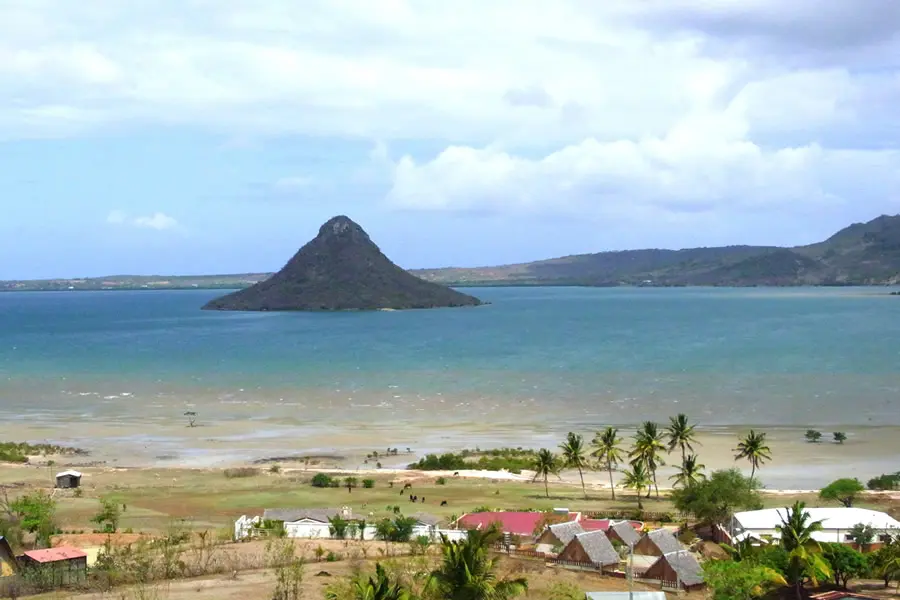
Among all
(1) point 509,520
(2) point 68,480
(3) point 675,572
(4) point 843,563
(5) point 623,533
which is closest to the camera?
(4) point 843,563

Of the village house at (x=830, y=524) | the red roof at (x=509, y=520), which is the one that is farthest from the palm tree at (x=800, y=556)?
the red roof at (x=509, y=520)

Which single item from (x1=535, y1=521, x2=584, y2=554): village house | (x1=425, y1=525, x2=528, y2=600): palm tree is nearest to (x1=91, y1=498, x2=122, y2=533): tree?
(x1=535, y1=521, x2=584, y2=554): village house

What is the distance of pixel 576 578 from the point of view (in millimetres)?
32688

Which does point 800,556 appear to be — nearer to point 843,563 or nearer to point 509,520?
point 843,563

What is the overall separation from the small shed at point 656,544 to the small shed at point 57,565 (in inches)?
765

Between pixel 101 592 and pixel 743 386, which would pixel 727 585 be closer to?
pixel 101 592

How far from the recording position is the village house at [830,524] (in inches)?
1518

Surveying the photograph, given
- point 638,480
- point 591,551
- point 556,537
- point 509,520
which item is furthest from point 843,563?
point 638,480

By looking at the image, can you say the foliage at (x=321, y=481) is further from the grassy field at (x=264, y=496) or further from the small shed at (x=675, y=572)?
the small shed at (x=675, y=572)

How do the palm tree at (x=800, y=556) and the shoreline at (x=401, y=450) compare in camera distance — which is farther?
the shoreline at (x=401, y=450)

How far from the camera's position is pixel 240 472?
198ft

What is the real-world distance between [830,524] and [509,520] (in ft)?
41.9

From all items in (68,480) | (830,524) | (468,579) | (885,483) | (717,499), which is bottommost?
(885,483)

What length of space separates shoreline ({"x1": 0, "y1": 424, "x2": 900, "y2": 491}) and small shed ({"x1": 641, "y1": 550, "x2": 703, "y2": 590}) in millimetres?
23720
